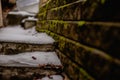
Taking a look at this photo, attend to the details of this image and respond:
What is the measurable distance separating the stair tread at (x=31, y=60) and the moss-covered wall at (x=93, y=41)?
0.29 metres

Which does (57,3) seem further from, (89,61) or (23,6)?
Result: (23,6)

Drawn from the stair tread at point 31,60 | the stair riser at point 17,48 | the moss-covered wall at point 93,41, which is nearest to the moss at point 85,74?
the moss-covered wall at point 93,41

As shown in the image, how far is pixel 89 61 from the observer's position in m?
1.68

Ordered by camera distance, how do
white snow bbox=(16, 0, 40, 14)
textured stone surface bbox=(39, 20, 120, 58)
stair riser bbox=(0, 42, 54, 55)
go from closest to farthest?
textured stone surface bbox=(39, 20, 120, 58)
stair riser bbox=(0, 42, 54, 55)
white snow bbox=(16, 0, 40, 14)

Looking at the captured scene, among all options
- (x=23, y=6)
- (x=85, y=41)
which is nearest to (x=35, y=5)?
(x=23, y=6)

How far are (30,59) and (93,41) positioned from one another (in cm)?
140

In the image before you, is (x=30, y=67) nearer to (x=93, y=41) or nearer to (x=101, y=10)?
(x=93, y=41)

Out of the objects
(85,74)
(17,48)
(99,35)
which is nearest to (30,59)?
(17,48)

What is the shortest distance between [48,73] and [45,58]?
32cm

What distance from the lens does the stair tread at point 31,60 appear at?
265cm

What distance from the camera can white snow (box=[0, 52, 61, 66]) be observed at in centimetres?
265

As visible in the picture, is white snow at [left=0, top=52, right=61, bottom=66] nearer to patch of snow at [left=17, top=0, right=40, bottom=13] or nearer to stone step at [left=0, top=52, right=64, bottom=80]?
stone step at [left=0, top=52, right=64, bottom=80]

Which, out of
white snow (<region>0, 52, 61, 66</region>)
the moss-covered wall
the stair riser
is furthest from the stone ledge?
the stair riser

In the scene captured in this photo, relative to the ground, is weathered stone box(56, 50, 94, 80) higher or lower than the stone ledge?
lower
